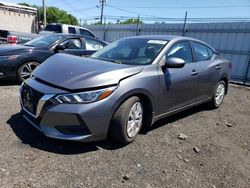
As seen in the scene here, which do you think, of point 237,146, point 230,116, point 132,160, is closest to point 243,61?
point 230,116

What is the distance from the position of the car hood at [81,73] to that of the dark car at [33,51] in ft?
Answer: 9.26

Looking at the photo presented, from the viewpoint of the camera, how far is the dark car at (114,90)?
10.3ft

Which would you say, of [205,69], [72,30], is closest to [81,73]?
[205,69]

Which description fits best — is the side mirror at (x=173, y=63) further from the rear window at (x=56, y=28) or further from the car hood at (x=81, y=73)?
the rear window at (x=56, y=28)

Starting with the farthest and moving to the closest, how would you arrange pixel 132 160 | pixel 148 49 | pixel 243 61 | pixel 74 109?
pixel 243 61 → pixel 148 49 → pixel 132 160 → pixel 74 109

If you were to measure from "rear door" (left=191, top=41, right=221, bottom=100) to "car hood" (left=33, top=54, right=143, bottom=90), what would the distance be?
1704 mm

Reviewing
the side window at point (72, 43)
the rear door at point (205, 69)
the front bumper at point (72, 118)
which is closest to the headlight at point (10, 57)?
the side window at point (72, 43)

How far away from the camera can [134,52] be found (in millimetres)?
4289

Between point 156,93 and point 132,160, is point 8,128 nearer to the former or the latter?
point 132,160

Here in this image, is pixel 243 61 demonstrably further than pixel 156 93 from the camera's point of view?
Yes

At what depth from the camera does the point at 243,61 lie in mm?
10477

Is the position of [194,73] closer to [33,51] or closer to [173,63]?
[173,63]

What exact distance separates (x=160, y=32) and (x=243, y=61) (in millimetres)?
4469

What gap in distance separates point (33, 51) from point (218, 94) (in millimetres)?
4544
